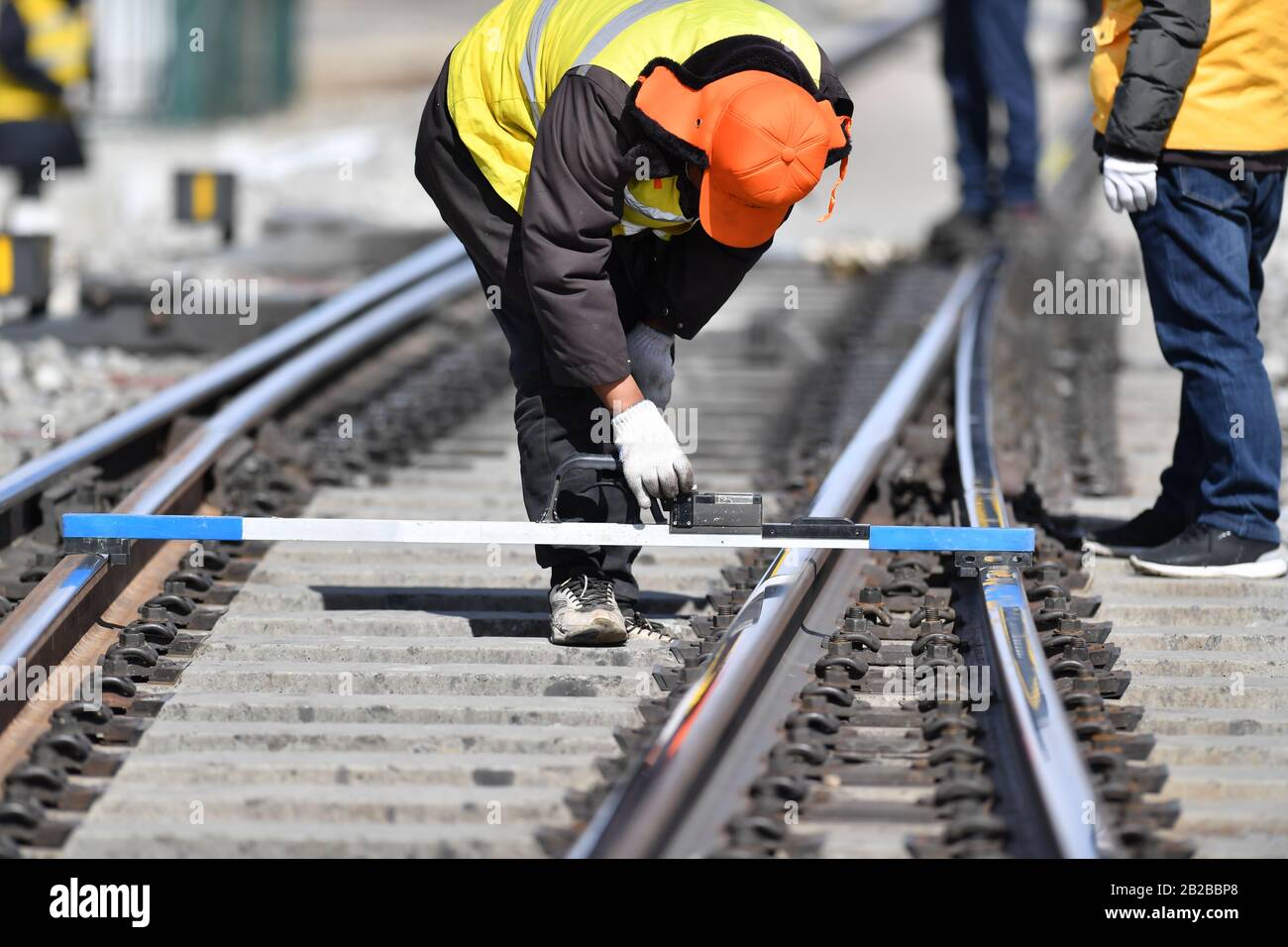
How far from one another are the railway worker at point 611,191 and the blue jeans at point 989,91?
569 centimetres

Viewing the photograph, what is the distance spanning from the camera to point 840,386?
7.53 m

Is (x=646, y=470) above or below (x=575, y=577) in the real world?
above

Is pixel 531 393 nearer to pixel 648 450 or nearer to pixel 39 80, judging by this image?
pixel 648 450

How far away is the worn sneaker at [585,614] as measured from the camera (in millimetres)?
4586

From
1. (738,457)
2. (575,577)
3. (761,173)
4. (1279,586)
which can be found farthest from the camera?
(738,457)

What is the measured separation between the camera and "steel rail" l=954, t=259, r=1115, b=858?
134 inches

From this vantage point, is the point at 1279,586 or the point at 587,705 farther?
the point at 1279,586

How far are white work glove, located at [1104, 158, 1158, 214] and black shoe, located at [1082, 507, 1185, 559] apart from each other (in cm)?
→ 90

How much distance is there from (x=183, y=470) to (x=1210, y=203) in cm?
280

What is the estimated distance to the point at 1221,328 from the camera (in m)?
5.23
